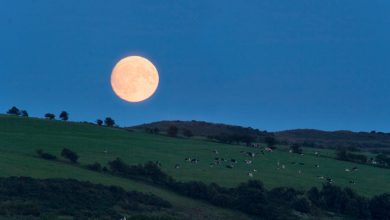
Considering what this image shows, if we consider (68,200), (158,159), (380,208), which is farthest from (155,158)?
(68,200)

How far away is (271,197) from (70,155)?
746 inches

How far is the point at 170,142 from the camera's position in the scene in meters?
102

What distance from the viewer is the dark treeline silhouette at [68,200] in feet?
165

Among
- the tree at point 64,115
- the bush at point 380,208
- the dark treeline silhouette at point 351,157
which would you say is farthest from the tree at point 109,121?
the bush at point 380,208

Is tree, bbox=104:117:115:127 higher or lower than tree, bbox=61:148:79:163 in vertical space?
higher

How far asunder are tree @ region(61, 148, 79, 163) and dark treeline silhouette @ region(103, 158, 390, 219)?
13.7 feet

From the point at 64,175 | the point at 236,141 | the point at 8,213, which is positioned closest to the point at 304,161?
the point at 236,141

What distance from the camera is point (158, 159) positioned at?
83875 millimetres

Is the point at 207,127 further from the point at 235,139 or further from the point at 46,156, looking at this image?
the point at 46,156

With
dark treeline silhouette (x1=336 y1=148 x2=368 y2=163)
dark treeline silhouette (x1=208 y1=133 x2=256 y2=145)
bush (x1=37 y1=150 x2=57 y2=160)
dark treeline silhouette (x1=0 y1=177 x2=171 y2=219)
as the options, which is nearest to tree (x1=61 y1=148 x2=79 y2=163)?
bush (x1=37 y1=150 x2=57 y2=160)

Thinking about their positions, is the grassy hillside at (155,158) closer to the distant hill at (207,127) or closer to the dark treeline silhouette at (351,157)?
the dark treeline silhouette at (351,157)

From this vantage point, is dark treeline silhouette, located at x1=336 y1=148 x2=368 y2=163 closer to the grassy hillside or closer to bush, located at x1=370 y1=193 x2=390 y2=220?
the grassy hillside

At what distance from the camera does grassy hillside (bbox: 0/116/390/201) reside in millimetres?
68938

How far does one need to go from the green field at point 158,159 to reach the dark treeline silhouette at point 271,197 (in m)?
1.52
